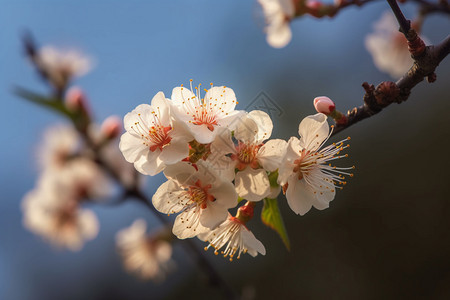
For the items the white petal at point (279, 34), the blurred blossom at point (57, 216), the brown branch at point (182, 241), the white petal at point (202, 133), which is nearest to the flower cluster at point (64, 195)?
the blurred blossom at point (57, 216)

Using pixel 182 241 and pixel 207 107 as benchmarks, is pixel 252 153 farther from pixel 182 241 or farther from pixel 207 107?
pixel 182 241

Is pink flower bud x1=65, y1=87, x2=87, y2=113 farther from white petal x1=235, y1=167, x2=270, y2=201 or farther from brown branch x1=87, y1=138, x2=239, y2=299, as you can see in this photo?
white petal x1=235, y1=167, x2=270, y2=201

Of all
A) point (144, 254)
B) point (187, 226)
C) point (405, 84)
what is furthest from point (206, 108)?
point (144, 254)

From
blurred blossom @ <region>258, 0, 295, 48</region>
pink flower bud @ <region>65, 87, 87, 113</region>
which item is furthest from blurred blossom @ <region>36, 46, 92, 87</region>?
blurred blossom @ <region>258, 0, 295, 48</region>

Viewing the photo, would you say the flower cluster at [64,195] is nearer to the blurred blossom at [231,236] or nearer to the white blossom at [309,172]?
the blurred blossom at [231,236]

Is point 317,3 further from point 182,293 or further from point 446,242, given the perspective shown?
point 182,293

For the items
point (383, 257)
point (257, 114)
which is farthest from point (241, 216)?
point (383, 257)
